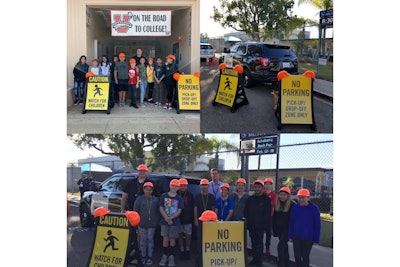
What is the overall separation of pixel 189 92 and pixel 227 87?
2.97 ft

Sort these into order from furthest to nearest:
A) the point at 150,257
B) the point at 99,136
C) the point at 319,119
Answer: the point at 99,136, the point at 319,119, the point at 150,257

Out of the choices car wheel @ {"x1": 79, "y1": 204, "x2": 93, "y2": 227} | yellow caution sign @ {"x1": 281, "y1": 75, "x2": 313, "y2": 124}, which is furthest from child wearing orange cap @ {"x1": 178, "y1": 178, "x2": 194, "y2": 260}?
car wheel @ {"x1": 79, "y1": 204, "x2": 93, "y2": 227}

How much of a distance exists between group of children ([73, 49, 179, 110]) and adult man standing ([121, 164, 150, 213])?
172 cm

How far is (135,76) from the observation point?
7547mm

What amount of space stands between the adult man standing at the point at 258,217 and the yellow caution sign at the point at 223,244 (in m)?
0.54

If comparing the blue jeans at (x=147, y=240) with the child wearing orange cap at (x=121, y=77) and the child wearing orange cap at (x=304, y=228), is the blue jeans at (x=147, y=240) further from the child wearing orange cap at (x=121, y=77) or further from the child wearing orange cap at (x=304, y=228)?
the child wearing orange cap at (x=121, y=77)

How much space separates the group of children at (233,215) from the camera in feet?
16.3

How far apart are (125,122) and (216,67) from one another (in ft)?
5.92

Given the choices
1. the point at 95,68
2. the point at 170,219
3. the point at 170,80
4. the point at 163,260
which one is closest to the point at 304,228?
the point at 170,219

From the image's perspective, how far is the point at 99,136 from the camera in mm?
6930

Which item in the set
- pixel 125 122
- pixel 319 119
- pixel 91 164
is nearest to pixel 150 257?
pixel 125 122

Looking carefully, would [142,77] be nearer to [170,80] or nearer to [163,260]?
[170,80]

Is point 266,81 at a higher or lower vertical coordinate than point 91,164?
higher

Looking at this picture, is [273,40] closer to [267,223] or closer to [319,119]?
[319,119]
